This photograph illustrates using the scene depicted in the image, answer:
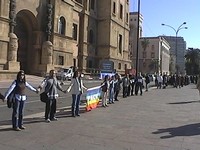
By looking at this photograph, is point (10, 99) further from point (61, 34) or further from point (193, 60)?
point (193, 60)

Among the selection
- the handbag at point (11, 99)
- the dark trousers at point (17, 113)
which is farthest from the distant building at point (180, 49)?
the handbag at point (11, 99)

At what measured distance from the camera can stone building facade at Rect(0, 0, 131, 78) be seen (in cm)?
4000

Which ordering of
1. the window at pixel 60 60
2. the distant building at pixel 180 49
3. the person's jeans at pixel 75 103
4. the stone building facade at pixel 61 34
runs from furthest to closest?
the distant building at pixel 180 49
the window at pixel 60 60
the stone building facade at pixel 61 34
the person's jeans at pixel 75 103

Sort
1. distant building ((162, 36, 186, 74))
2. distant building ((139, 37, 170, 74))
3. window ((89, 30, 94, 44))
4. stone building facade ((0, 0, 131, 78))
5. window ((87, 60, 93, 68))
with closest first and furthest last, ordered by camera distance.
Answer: stone building facade ((0, 0, 131, 78)) < window ((87, 60, 93, 68)) < window ((89, 30, 94, 44)) < distant building ((139, 37, 170, 74)) < distant building ((162, 36, 186, 74))

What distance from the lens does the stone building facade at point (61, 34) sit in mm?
40000

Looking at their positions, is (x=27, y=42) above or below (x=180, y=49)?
below

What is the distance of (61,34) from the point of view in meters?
51.2

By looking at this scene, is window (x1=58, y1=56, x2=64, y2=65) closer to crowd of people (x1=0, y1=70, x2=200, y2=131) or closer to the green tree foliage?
crowd of people (x1=0, y1=70, x2=200, y2=131)

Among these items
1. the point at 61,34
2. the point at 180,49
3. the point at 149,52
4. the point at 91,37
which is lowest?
the point at 61,34

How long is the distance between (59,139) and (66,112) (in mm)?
5362

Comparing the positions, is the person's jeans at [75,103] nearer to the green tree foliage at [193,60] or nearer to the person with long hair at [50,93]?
the person with long hair at [50,93]

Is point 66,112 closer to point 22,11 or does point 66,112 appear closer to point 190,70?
point 22,11

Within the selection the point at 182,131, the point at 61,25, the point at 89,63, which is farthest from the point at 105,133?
the point at 89,63

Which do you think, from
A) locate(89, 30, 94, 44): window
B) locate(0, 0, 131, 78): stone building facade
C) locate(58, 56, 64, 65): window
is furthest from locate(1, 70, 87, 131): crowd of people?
locate(89, 30, 94, 44): window
